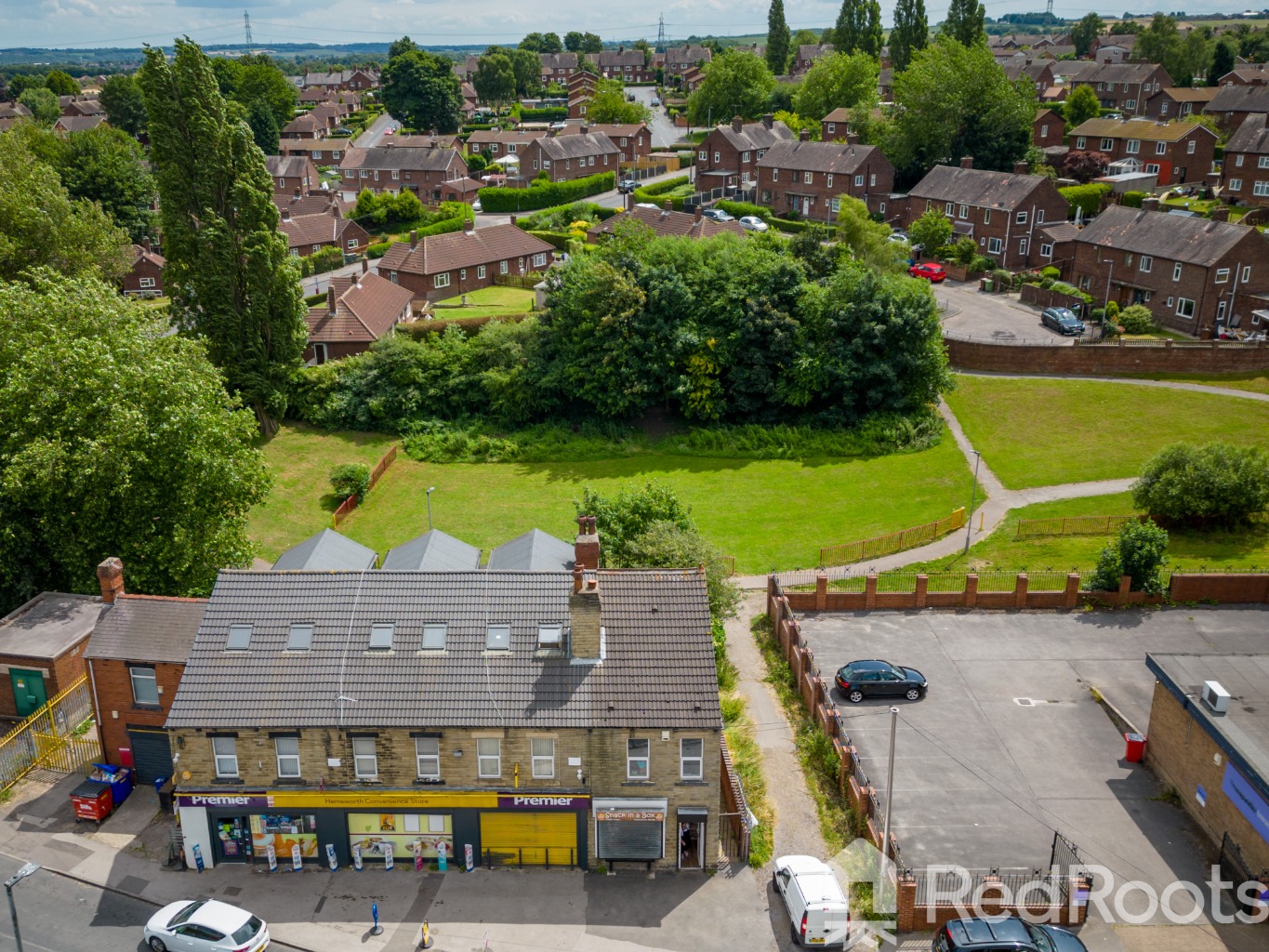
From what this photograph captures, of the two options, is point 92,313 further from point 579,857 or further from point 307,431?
point 579,857

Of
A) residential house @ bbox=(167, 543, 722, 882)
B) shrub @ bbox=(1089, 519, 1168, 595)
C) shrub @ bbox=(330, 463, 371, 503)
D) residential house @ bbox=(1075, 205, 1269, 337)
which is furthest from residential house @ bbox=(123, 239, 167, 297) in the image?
shrub @ bbox=(1089, 519, 1168, 595)

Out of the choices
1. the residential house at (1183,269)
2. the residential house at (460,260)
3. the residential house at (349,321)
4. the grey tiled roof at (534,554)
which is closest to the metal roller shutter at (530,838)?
the grey tiled roof at (534,554)

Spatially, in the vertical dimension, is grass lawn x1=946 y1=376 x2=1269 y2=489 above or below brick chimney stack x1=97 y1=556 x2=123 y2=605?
below

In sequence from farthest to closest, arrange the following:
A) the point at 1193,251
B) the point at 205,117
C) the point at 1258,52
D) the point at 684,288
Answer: the point at 1258,52 → the point at 1193,251 → the point at 684,288 → the point at 205,117

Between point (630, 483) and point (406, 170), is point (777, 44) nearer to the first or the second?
point (406, 170)

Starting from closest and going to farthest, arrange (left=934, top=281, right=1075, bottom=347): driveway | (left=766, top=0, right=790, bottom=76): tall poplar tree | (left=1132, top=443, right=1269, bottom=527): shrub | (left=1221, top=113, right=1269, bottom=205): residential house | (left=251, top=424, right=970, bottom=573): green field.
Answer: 1. (left=1132, top=443, right=1269, bottom=527): shrub
2. (left=251, top=424, right=970, bottom=573): green field
3. (left=934, top=281, right=1075, bottom=347): driveway
4. (left=1221, top=113, right=1269, bottom=205): residential house
5. (left=766, top=0, right=790, bottom=76): tall poplar tree

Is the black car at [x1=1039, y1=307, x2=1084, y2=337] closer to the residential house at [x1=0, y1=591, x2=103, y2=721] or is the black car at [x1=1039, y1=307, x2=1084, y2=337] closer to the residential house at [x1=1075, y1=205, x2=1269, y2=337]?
the residential house at [x1=1075, y1=205, x2=1269, y2=337]

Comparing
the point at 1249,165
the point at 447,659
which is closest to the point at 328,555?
the point at 447,659

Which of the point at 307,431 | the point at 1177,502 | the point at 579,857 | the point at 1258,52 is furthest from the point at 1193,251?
the point at 1258,52
